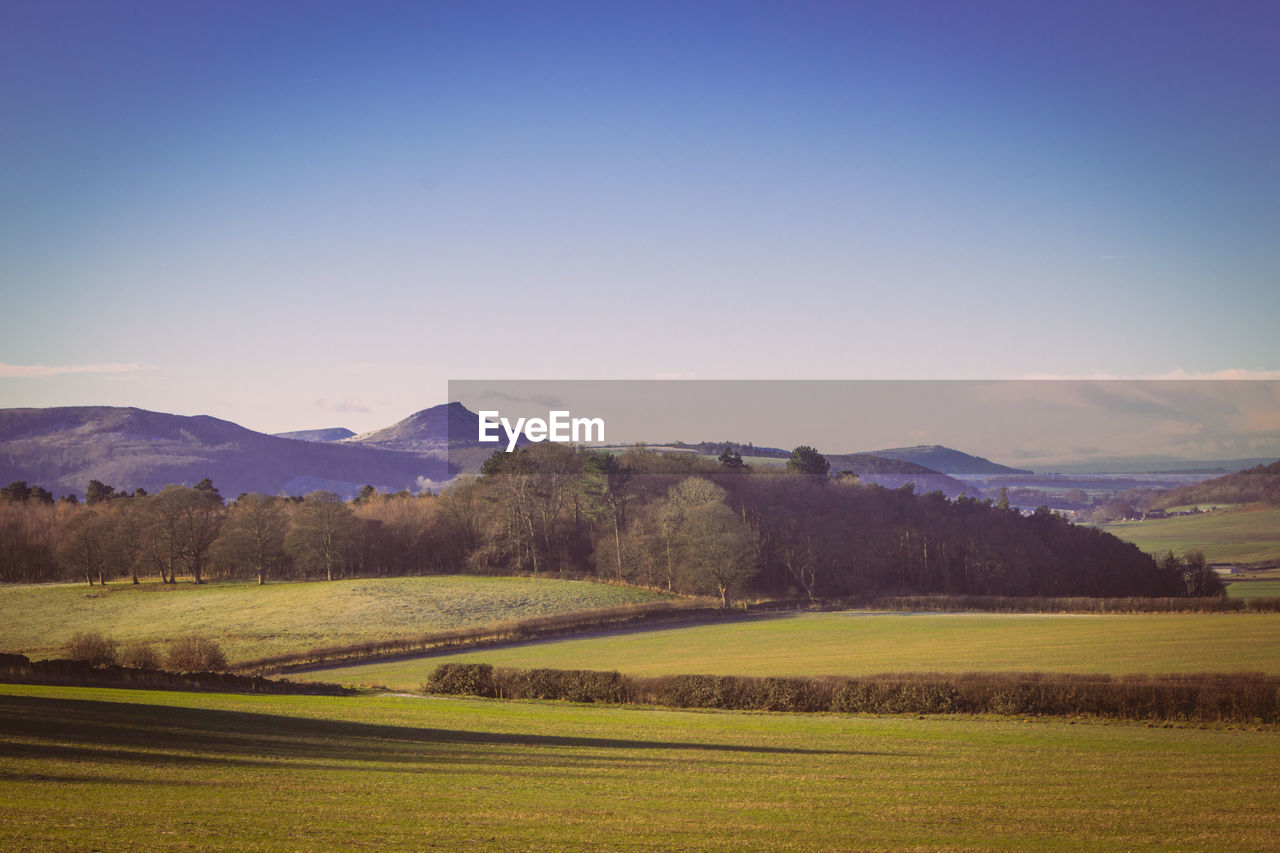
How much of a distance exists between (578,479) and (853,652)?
50315 millimetres

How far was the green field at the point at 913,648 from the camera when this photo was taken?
43.0m

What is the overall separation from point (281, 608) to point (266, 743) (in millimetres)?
60309

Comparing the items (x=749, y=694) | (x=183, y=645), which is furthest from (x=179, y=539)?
(x=749, y=694)

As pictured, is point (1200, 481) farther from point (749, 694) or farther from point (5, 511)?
point (5, 511)

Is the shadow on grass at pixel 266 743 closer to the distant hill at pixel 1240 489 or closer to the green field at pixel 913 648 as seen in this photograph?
the green field at pixel 913 648

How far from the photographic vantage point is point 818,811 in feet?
49.1

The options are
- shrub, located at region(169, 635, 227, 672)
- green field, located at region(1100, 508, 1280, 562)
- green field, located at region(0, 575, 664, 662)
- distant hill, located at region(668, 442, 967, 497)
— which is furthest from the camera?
distant hill, located at region(668, 442, 967, 497)

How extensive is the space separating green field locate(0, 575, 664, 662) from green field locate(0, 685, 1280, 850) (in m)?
38.7

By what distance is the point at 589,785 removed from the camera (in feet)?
55.4

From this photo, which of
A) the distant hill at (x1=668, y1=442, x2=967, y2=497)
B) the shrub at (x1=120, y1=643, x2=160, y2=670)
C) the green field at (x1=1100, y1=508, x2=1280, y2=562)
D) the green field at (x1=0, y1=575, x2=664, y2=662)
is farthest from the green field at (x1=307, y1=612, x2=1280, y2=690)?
the distant hill at (x1=668, y1=442, x2=967, y2=497)

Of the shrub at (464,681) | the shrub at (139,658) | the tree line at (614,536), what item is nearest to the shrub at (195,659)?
the shrub at (139,658)

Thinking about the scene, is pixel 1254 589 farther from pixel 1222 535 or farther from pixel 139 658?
pixel 139 658

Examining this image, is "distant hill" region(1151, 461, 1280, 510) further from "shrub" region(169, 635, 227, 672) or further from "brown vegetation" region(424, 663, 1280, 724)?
"shrub" region(169, 635, 227, 672)

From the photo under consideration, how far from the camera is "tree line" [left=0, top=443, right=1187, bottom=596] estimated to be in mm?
87812
